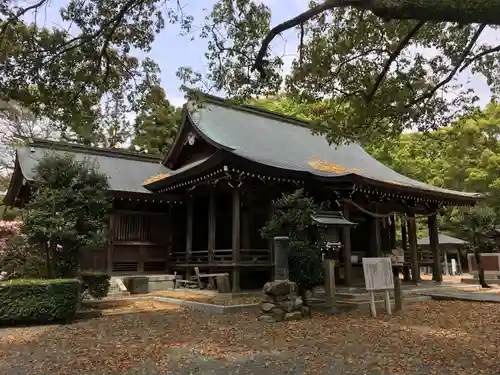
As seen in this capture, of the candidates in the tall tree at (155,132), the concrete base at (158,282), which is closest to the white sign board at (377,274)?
the concrete base at (158,282)

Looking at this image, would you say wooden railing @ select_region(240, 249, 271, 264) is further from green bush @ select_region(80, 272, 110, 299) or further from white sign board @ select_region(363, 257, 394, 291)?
white sign board @ select_region(363, 257, 394, 291)

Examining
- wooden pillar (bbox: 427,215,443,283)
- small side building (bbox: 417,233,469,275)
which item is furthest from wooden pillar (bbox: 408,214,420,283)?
small side building (bbox: 417,233,469,275)

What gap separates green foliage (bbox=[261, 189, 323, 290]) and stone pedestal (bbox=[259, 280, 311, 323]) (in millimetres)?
530

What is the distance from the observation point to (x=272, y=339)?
727 cm

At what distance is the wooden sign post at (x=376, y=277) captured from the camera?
970cm

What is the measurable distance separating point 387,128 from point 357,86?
4.76 ft

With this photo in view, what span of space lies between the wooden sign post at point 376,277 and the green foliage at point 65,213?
6.80 m

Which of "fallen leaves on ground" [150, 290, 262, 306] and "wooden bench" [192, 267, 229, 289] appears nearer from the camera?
"fallen leaves on ground" [150, 290, 262, 306]

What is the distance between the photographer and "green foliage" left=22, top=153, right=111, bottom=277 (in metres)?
9.92

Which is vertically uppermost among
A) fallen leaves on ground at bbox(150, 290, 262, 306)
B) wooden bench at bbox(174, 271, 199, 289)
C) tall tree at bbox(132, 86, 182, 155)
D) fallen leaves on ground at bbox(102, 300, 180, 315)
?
tall tree at bbox(132, 86, 182, 155)

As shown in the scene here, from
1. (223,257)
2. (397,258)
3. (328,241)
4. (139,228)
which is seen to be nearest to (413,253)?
(397,258)

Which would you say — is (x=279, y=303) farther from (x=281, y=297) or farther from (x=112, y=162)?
(x=112, y=162)

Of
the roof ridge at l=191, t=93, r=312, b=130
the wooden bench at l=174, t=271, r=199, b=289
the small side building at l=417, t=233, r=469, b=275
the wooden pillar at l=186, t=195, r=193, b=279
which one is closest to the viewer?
the wooden bench at l=174, t=271, r=199, b=289

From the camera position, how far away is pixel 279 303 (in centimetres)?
904
